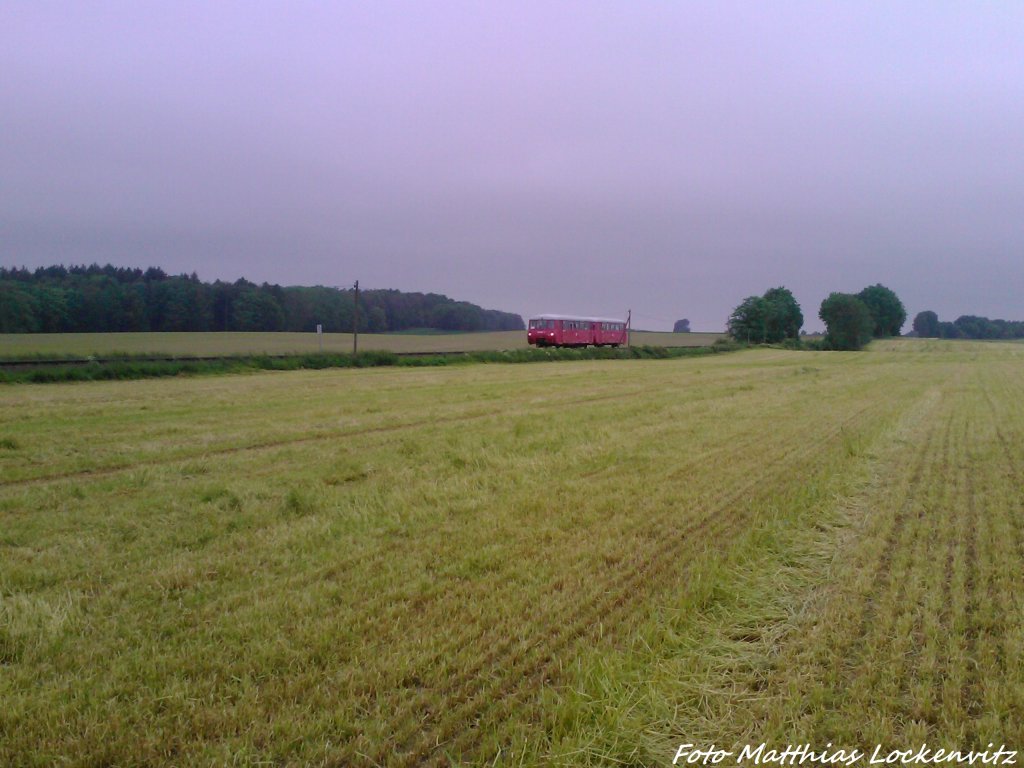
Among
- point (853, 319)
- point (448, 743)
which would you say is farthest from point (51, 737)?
point (853, 319)

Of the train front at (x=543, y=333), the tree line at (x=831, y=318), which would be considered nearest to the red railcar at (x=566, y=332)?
the train front at (x=543, y=333)

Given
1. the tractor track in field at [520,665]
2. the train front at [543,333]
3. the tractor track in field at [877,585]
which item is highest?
the train front at [543,333]

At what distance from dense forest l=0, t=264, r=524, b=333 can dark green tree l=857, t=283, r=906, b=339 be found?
260 ft

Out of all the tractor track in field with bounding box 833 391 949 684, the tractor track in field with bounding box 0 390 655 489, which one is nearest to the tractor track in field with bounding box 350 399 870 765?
the tractor track in field with bounding box 833 391 949 684

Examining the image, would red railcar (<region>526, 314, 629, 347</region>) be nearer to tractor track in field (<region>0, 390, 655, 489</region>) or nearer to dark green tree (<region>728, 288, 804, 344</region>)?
tractor track in field (<region>0, 390, 655, 489</region>)

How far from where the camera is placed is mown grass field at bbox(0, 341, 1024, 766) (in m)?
3.13

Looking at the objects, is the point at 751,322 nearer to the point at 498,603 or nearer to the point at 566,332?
the point at 566,332

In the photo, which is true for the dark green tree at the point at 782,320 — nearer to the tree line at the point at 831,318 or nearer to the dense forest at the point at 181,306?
the tree line at the point at 831,318

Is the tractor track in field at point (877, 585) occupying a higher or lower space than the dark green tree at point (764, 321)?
lower

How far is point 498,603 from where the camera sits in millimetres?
4445

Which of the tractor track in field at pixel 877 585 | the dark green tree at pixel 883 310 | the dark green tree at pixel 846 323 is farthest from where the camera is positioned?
the dark green tree at pixel 883 310

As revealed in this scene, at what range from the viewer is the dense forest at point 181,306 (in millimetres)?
59406

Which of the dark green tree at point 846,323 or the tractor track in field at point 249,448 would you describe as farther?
the dark green tree at point 846,323

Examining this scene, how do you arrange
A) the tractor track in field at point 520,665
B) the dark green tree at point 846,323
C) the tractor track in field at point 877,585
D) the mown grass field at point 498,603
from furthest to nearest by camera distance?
the dark green tree at point 846,323 < the tractor track in field at point 877,585 < the mown grass field at point 498,603 < the tractor track in field at point 520,665
